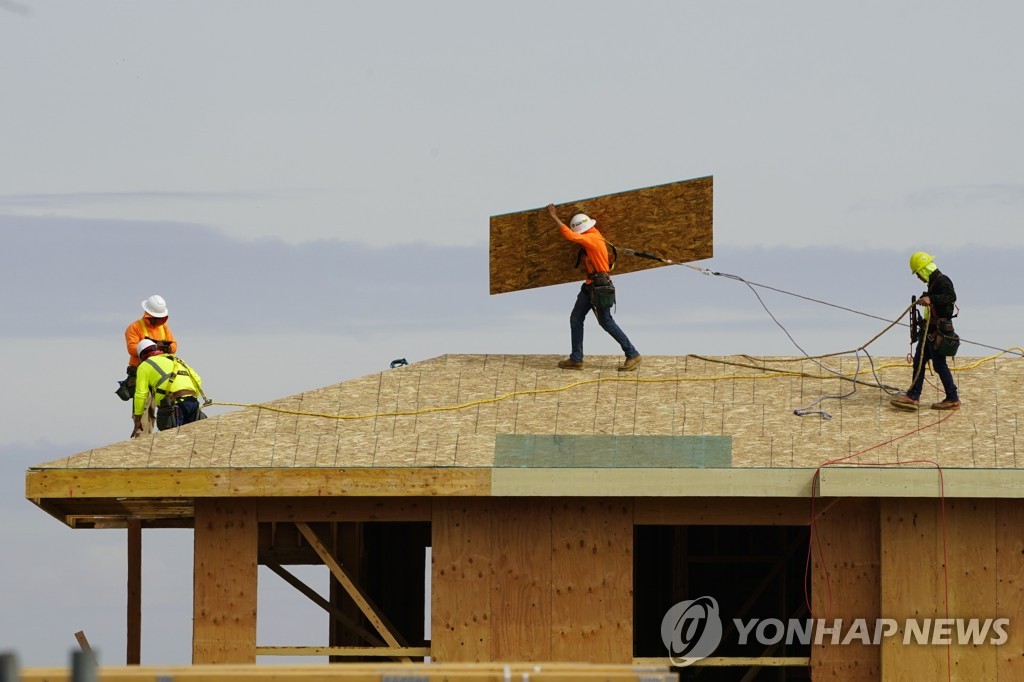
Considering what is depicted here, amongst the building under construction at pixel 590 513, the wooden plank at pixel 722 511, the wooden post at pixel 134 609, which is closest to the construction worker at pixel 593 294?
the building under construction at pixel 590 513

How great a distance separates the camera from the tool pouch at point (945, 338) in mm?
18047

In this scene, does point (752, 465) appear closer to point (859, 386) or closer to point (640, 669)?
point (859, 386)

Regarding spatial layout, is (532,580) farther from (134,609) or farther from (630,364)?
(134,609)

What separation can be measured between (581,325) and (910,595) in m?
5.57

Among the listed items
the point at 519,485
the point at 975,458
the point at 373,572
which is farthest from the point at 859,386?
the point at 373,572

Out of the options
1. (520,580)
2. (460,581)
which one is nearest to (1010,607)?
(520,580)

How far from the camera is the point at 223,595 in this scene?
16812 mm

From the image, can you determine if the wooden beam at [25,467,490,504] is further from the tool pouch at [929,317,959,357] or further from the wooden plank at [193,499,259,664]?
the tool pouch at [929,317,959,357]

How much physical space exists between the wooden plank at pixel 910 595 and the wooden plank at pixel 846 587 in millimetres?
147

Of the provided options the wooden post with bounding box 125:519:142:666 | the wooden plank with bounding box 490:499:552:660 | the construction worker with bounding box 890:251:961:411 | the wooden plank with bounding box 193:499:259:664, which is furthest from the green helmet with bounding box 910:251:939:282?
the wooden post with bounding box 125:519:142:666

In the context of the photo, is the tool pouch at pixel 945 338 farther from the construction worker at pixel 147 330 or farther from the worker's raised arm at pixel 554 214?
the construction worker at pixel 147 330

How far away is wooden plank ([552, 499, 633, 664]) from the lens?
1662 centimetres

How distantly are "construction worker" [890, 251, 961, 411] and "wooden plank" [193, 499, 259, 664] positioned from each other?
781cm

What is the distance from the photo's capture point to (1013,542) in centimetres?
1673
